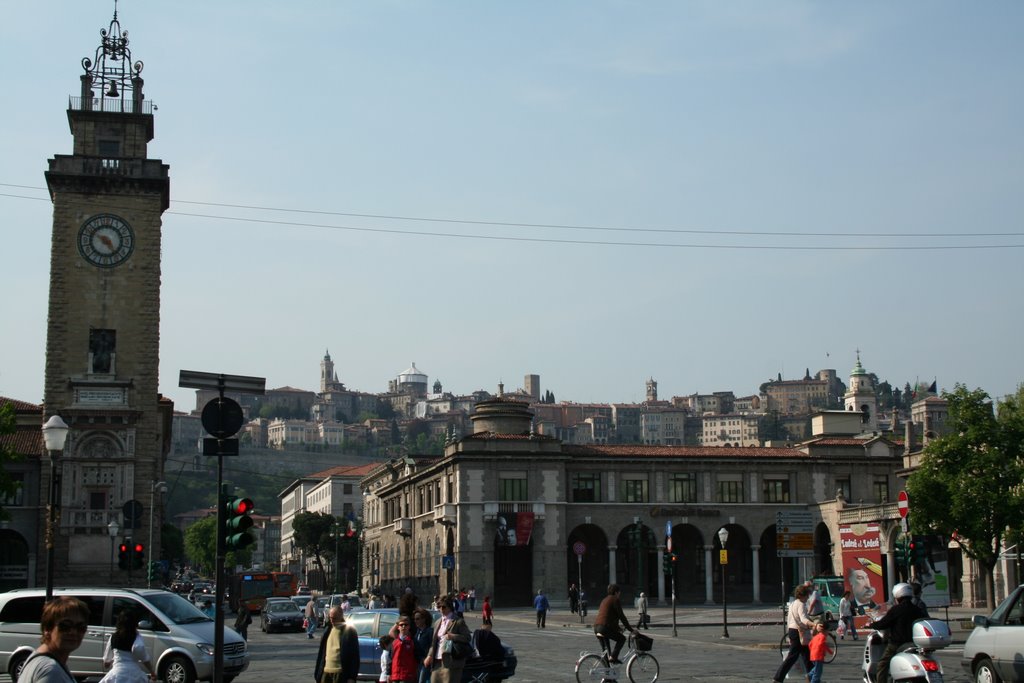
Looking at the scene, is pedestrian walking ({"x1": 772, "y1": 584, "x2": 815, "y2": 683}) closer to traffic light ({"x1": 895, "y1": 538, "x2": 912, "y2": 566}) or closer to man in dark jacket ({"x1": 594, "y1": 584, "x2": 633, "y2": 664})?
man in dark jacket ({"x1": 594, "y1": 584, "x2": 633, "y2": 664})

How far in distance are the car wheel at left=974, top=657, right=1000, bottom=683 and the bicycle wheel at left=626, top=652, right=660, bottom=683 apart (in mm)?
5474

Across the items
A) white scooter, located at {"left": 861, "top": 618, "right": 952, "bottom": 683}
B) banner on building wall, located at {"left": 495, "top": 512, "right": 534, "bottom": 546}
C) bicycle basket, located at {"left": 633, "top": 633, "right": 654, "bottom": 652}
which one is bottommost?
bicycle basket, located at {"left": 633, "top": 633, "right": 654, "bottom": 652}

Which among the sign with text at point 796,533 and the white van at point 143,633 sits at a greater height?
the sign with text at point 796,533

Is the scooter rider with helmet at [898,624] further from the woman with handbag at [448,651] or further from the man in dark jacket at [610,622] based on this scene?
the woman with handbag at [448,651]

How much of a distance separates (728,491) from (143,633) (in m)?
56.9

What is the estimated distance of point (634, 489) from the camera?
75.4m

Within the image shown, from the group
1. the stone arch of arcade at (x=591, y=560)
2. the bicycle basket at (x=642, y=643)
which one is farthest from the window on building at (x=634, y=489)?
the bicycle basket at (x=642, y=643)

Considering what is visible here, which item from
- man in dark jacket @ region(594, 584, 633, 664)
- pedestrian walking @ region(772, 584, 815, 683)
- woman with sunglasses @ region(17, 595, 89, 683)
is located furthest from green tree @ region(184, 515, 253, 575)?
woman with sunglasses @ region(17, 595, 89, 683)

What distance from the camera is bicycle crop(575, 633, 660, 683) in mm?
21531

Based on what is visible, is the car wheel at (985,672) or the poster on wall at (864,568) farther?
the poster on wall at (864,568)

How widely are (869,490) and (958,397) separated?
31.8 meters

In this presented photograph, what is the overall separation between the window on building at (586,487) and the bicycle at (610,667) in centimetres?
5204

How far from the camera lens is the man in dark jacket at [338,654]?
17.0 metres

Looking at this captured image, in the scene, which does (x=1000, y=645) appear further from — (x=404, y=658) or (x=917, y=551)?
(x=917, y=551)
